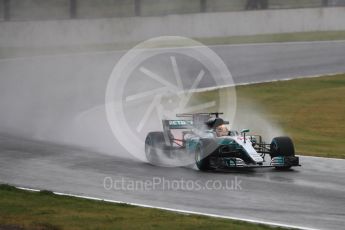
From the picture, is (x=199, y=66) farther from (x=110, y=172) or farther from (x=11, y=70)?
(x=110, y=172)

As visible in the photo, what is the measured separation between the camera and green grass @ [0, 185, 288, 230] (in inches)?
458

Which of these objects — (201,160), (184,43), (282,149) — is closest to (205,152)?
(201,160)

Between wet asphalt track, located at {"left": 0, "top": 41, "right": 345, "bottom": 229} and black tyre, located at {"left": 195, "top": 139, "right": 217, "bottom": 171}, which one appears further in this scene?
black tyre, located at {"left": 195, "top": 139, "right": 217, "bottom": 171}

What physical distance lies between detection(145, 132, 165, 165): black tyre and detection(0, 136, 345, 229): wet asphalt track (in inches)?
15.8

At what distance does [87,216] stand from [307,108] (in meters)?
15.6

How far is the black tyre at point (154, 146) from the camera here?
726 inches

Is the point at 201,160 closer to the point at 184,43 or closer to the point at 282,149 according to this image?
the point at 282,149

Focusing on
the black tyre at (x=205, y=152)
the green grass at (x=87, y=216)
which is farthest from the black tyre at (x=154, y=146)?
the green grass at (x=87, y=216)

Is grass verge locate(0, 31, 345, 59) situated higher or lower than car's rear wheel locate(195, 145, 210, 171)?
higher

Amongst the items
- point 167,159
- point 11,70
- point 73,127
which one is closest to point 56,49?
point 11,70

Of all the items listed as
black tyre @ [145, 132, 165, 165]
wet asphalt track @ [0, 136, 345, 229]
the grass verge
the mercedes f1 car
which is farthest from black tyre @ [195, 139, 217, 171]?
the grass verge

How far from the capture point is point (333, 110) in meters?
26.5

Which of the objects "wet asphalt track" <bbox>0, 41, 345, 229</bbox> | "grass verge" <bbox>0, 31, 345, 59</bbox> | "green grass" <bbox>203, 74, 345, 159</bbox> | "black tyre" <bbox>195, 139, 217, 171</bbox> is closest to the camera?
"wet asphalt track" <bbox>0, 41, 345, 229</bbox>

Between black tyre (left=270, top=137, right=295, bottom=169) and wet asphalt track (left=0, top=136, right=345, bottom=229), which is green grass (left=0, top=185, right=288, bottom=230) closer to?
wet asphalt track (left=0, top=136, right=345, bottom=229)
